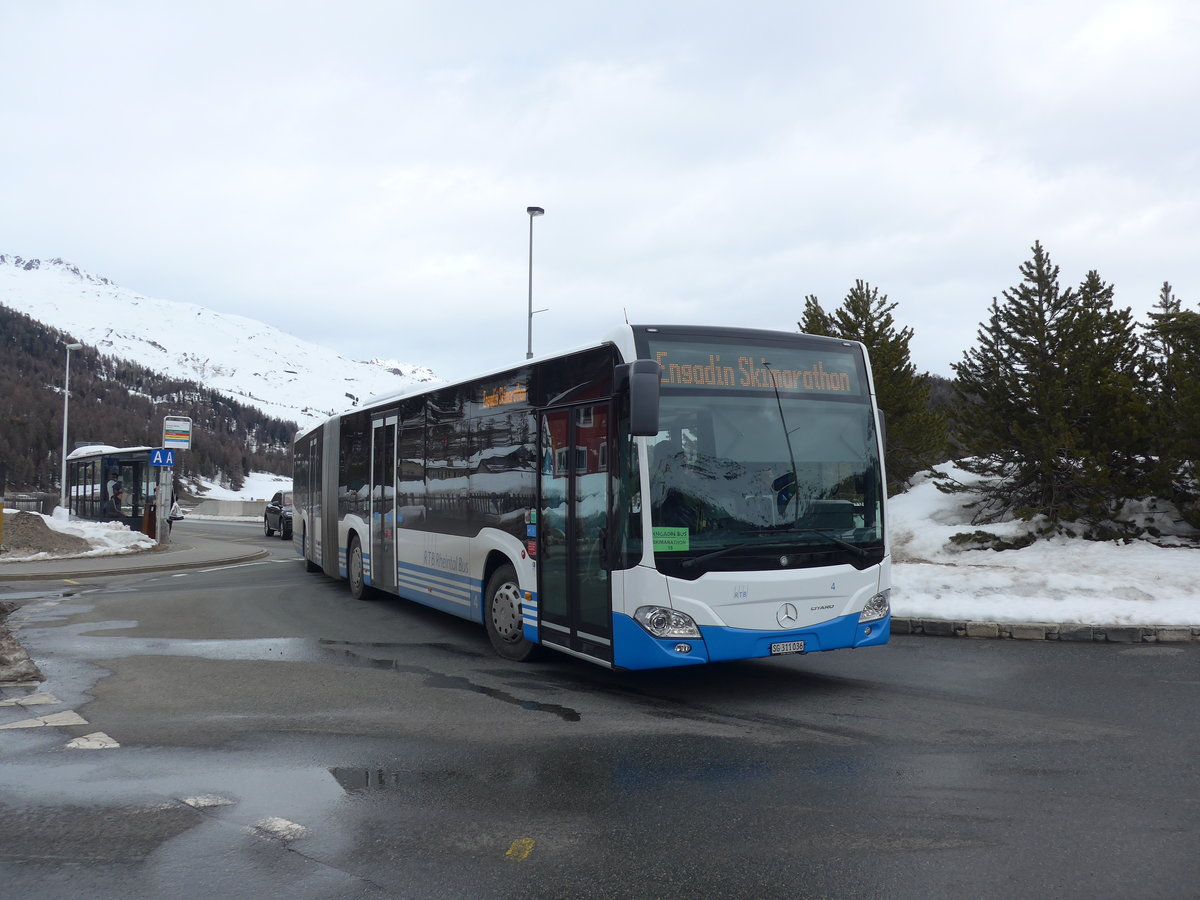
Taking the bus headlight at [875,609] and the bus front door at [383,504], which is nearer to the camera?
the bus headlight at [875,609]

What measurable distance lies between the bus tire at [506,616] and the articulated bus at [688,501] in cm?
3

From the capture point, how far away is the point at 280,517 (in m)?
37.6

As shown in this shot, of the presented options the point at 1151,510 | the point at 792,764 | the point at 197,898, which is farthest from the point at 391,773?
the point at 1151,510

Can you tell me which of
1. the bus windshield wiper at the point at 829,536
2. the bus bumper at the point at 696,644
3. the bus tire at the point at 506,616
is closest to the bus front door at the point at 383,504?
the bus tire at the point at 506,616

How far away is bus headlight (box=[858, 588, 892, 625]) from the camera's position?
8055 millimetres

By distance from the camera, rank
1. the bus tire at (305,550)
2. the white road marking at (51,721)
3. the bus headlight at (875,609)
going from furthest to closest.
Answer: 1. the bus tire at (305,550)
2. the bus headlight at (875,609)
3. the white road marking at (51,721)

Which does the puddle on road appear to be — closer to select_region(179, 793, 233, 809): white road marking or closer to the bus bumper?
the bus bumper

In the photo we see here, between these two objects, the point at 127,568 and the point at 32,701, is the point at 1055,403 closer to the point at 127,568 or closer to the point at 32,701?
the point at 32,701

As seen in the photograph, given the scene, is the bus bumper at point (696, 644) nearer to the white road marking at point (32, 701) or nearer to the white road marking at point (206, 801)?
the white road marking at point (206, 801)

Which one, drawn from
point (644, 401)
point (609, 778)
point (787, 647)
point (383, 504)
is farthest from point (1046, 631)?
point (383, 504)

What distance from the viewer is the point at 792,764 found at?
592cm

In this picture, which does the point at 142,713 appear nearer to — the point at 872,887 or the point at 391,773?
the point at 391,773

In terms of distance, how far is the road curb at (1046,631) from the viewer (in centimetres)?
1038

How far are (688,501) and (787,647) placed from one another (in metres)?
1.37
